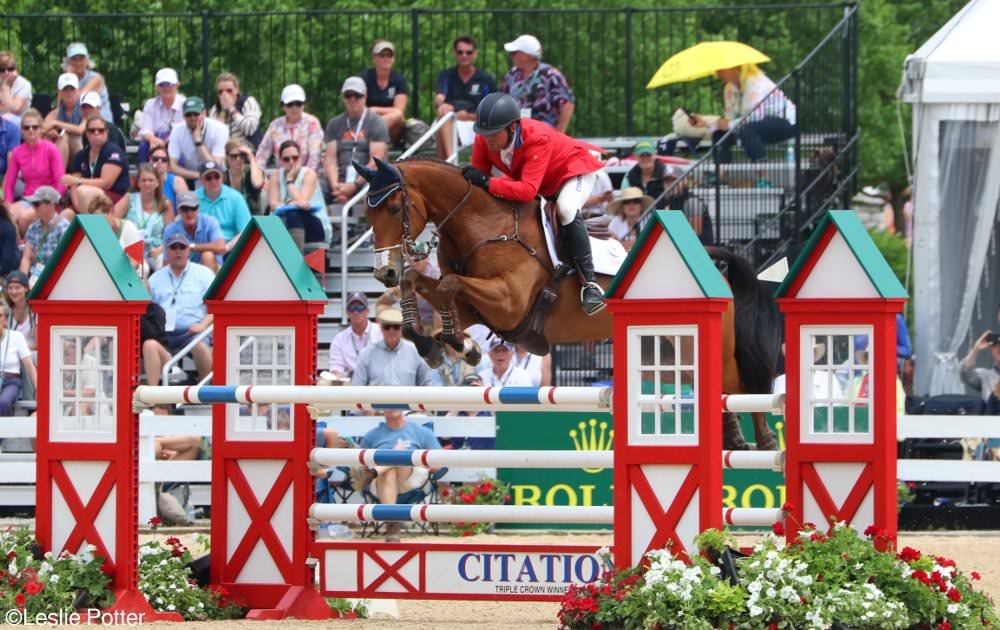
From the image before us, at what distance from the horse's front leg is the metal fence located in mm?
6438

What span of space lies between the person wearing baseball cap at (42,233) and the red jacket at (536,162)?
18.1 feet

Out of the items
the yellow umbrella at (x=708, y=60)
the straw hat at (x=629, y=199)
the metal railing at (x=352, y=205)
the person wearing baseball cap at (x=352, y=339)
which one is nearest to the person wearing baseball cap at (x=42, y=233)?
the metal railing at (x=352, y=205)

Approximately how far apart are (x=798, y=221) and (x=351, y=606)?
6928 millimetres

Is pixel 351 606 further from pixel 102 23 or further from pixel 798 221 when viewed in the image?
pixel 102 23

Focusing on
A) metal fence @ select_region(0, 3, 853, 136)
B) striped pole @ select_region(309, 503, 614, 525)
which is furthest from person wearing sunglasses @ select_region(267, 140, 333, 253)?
striped pole @ select_region(309, 503, 614, 525)

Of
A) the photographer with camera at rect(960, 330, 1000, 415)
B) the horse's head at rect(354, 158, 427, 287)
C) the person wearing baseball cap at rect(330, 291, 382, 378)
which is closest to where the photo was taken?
the horse's head at rect(354, 158, 427, 287)

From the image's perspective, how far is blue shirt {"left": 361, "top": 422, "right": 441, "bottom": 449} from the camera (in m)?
10.8

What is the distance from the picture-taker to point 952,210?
1257cm

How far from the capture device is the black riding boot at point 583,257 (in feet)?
28.9

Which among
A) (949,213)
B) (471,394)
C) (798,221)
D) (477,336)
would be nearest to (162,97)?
(477,336)

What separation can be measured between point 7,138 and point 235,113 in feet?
6.63

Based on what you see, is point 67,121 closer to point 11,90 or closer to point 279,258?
point 11,90

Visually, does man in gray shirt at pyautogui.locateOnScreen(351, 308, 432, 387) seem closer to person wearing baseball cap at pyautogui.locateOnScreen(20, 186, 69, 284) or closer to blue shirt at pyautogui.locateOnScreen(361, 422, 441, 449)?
blue shirt at pyautogui.locateOnScreen(361, 422, 441, 449)

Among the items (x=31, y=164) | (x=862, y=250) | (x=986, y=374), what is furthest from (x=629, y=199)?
(x=862, y=250)
